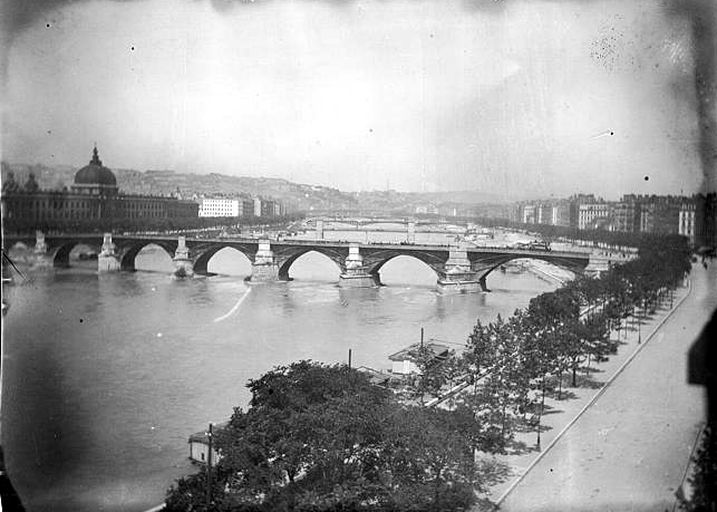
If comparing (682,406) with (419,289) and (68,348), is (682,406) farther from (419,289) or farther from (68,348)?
(419,289)

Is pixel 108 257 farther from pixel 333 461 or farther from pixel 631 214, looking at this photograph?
pixel 631 214

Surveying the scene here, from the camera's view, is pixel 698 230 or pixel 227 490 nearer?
pixel 227 490

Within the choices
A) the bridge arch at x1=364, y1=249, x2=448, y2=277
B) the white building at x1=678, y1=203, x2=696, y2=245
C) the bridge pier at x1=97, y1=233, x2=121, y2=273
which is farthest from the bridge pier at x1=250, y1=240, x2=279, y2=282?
the white building at x1=678, y1=203, x2=696, y2=245

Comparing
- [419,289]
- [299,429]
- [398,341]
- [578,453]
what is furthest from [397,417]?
[419,289]

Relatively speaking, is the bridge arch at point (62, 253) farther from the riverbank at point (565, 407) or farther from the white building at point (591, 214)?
the white building at point (591, 214)

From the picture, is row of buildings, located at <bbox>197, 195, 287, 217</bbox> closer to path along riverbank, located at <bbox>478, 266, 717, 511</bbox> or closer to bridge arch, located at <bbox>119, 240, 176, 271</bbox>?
bridge arch, located at <bbox>119, 240, 176, 271</bbox>

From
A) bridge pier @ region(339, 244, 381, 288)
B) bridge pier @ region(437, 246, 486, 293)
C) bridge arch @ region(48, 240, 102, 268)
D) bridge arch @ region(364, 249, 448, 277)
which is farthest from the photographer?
bridge arch @ region(364, 249, 448, 277)

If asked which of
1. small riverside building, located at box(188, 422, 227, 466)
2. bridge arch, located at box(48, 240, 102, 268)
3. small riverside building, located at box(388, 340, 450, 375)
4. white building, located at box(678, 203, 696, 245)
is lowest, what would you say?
small riverside building, located at box(188, 422, 227, 466)
